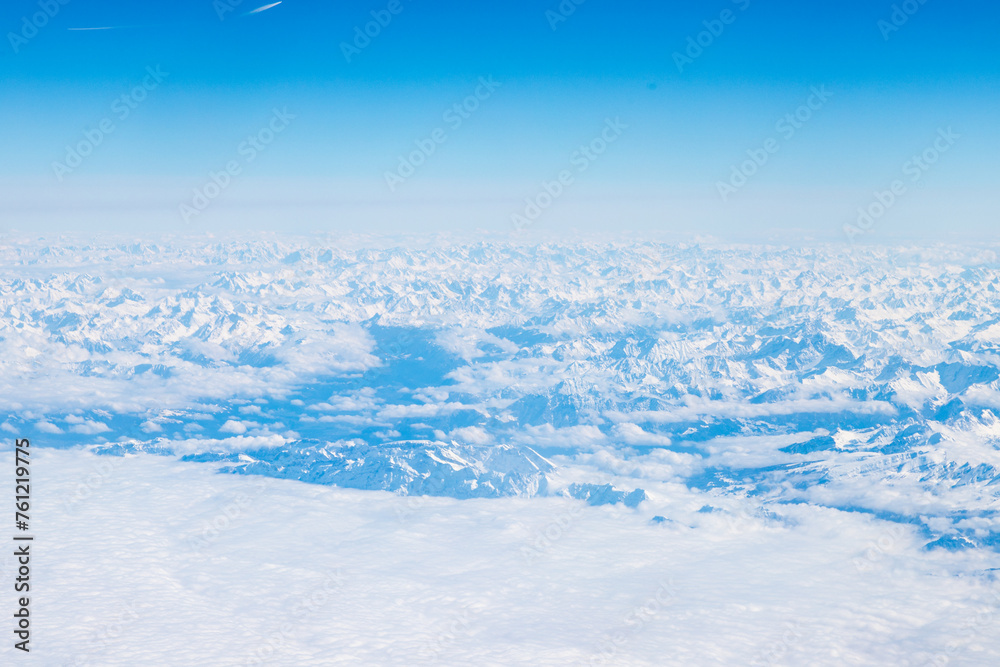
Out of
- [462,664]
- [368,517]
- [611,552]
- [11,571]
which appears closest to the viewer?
[462,664]

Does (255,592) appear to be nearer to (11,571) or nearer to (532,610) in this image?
(11,571)

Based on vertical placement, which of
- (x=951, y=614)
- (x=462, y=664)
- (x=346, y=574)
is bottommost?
(x=951, y=614)

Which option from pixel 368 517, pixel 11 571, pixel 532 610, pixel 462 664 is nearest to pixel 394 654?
pixel 462 664

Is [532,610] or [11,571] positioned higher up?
[11,571]

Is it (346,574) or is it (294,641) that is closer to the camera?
(294,641)

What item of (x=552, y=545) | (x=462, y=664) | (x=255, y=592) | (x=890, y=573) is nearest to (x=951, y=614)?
(x=890, y=573)

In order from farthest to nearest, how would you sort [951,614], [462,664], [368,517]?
1. [368,517]
2. [951,614]
3. [462,664]

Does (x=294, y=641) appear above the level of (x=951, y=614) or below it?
above

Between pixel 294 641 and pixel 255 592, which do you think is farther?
pixel 255 592

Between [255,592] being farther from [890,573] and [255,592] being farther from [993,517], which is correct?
[993,517]
